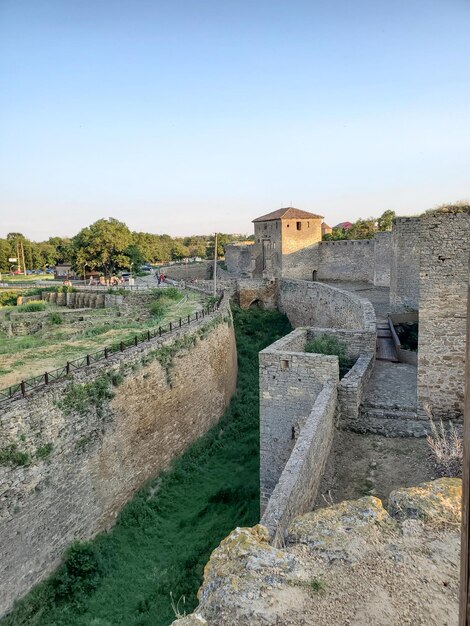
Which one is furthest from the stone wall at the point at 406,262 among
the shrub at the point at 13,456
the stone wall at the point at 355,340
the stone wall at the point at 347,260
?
the shrub at the point at 13,456

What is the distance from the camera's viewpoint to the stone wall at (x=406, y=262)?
1912cm

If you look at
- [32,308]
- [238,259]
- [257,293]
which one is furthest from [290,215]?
[32,308]

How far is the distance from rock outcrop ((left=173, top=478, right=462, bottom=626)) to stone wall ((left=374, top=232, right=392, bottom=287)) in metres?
25.8

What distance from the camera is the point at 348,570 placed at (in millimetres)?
4059

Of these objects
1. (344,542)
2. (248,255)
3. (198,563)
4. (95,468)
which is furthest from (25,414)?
(248,255)

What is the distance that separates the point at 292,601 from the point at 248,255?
4344 cm

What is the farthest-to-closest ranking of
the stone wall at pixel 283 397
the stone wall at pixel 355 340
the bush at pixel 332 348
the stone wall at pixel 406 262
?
the stone wall at pixel 406 262
the stone wall at pixel 355 340
the bush at pixel 332 348
the stone wall at pixel 283 397

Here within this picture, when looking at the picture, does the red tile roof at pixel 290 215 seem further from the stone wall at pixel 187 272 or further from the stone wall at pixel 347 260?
the stone wall at pixel 187 272

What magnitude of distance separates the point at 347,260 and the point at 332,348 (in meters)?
24.9

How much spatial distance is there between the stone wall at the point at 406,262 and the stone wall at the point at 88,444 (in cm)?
932

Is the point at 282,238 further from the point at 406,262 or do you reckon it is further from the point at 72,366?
the point at 72,366

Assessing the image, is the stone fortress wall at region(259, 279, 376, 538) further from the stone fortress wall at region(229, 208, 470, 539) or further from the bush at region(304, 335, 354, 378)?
the bush at region(304, 335, 354, 378)

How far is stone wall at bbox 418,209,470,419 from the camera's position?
8.22 meters

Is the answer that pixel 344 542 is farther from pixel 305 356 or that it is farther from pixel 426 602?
pixel 305 356
